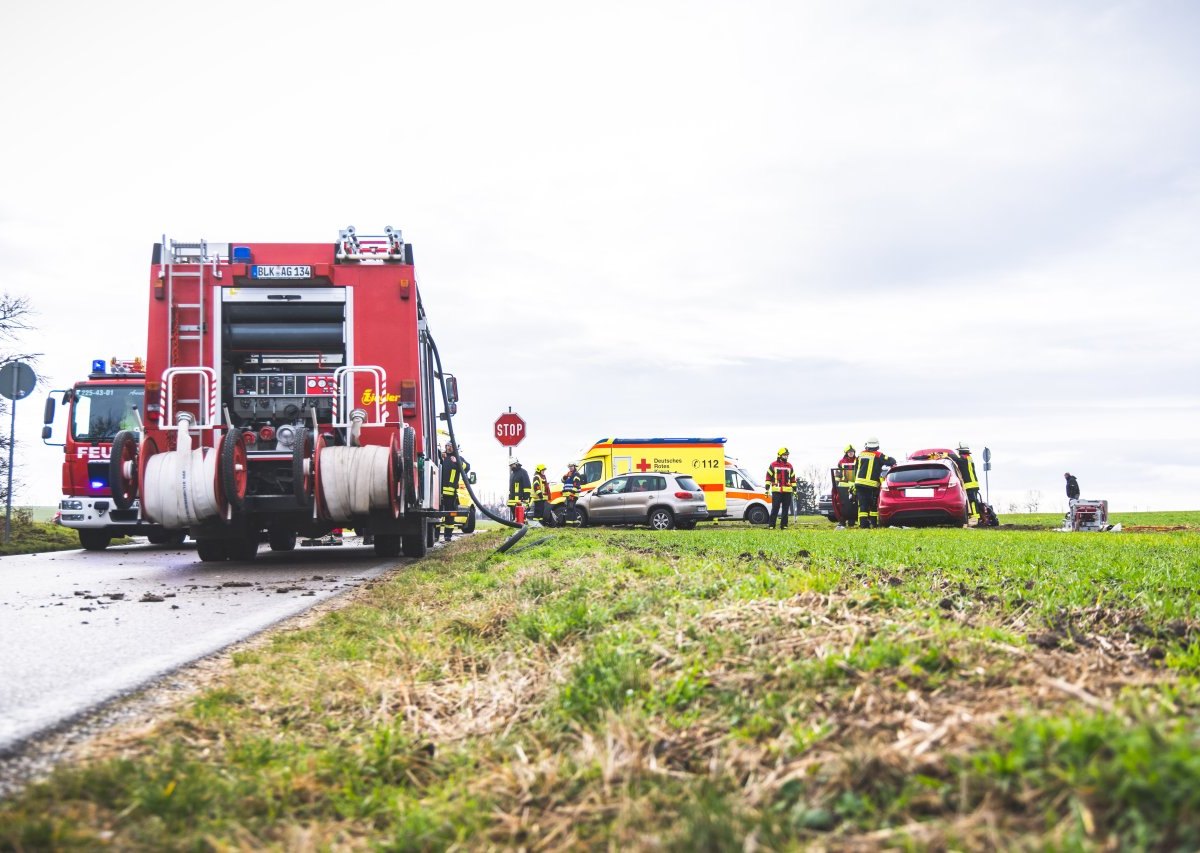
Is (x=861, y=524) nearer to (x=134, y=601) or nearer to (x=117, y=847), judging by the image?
(x=134, y=601)

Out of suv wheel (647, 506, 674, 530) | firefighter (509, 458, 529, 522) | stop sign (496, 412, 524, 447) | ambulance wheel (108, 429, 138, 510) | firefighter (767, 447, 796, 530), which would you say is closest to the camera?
ambulance wheel (108, 429, 138, 510)

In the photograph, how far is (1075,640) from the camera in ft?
14.3

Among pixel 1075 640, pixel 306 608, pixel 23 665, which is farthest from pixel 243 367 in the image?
pixel 1075 640

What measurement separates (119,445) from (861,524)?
53.6ft

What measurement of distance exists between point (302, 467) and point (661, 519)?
17.7 m

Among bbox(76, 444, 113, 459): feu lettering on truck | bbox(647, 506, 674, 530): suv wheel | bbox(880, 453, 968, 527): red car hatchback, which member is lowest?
bbox(647, 506, 674, 530): suv wheel

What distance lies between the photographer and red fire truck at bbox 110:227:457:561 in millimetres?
11461

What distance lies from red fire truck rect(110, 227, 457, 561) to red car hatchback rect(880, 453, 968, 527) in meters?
11.4

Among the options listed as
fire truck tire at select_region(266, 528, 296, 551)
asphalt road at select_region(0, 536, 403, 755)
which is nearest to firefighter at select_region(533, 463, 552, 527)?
fire truck tire at select_region(266, 528, 296, 551)

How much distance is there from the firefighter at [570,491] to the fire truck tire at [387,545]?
47.0ft

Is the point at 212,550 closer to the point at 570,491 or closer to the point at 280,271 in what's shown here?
the point at 280,271

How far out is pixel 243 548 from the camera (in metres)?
13.9

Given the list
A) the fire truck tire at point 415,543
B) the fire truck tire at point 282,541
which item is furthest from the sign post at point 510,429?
the fire truck tire at point 415,543

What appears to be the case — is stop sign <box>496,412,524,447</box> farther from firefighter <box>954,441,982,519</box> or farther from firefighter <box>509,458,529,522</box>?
firefighter <box>954,441,982,519</box>
